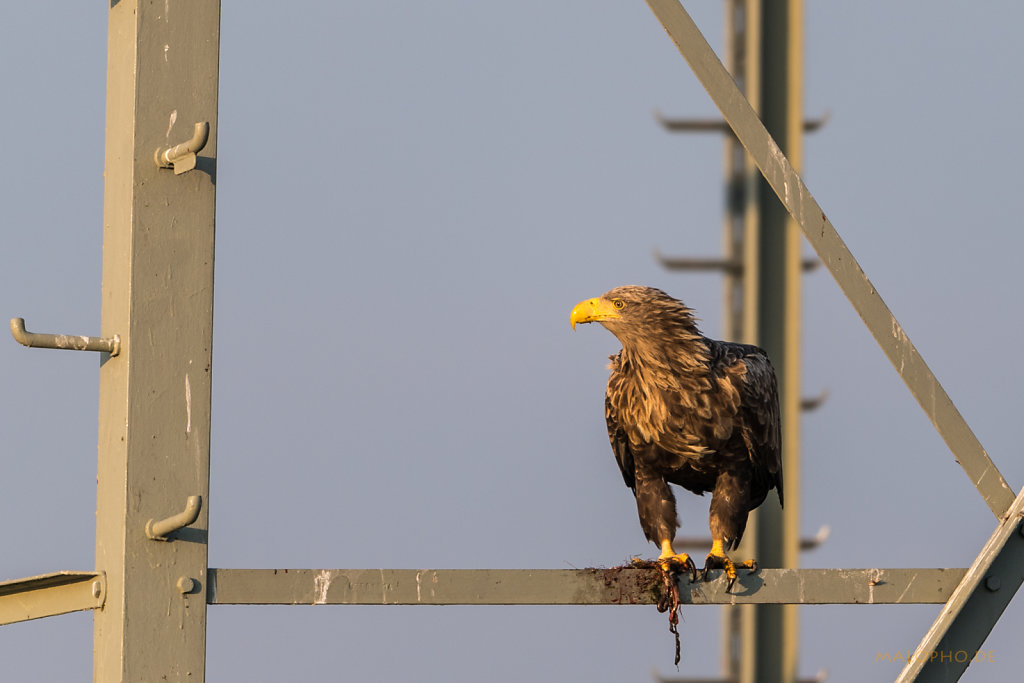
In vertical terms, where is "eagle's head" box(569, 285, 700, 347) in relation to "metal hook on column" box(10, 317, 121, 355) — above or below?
above

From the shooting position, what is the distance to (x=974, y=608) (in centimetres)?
429

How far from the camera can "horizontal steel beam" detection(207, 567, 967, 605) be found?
3.74 meters

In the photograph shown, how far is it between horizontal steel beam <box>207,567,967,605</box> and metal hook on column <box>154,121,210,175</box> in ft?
3.38

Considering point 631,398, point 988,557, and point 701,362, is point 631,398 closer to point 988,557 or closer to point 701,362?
point 701,362

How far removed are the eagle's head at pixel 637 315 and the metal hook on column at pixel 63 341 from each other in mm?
2318

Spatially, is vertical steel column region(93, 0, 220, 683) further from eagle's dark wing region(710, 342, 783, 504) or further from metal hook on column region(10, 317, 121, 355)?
eagle's dark wing region(710, 342, 783, 504)

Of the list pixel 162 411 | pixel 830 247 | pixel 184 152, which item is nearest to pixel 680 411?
pixel 830 247

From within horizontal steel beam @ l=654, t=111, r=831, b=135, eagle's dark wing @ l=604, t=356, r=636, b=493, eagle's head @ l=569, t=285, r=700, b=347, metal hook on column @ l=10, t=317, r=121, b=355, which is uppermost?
horizontal steel beam @ l=654, t=111, r=831, b=135

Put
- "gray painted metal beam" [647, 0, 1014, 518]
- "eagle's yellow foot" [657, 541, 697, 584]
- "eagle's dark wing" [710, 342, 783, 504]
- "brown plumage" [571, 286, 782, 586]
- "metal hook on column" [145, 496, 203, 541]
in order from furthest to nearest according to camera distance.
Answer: "eagle's dark wing" [710, 342, 783, 504] < "brown plumage" [571, 286, 782, 586] < "eagle's yellow foot" [657, 541, 697, 584] < "gray painted metal beam" [647, 0, 1014, 518] < "metal hook on column" [145, 496, 203, 541]

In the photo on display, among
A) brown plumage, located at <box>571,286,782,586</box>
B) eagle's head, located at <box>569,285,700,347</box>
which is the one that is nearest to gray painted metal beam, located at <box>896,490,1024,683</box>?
brown plumage, located at <box>571,286,782,586</box>

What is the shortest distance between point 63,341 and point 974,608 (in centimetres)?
270

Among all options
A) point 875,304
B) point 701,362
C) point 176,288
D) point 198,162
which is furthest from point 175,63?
point 701,362

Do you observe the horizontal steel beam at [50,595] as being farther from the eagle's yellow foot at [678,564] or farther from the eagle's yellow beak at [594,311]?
the eagle's yellow beak at [594,311]

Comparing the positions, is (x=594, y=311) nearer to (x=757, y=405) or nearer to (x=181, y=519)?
(x=757, y=405)
